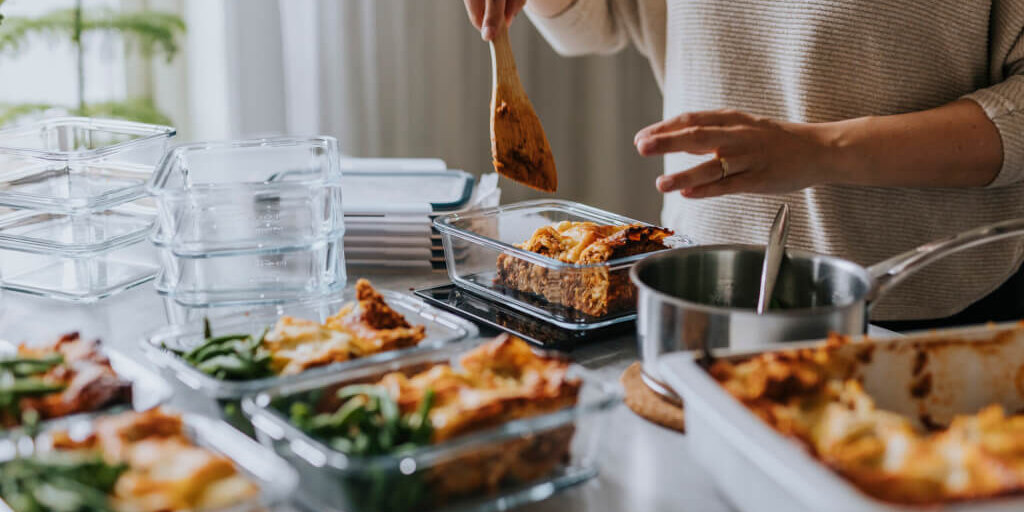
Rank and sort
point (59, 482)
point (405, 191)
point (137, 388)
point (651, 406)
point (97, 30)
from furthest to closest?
point (97, 30) < point (405, 191) < point (651, 406) < point (137, 388) < point (59, 482)

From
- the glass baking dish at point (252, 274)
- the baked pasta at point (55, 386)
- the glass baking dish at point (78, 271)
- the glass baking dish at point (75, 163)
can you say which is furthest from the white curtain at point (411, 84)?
the baked pasta at point (55, 386)

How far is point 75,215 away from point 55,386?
539 mm

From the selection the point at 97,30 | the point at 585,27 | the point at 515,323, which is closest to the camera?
the point at 515,323

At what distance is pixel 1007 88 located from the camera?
4.88ft

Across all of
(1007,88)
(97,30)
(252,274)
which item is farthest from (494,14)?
(97,30)

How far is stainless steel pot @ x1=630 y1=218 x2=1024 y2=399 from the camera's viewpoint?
3.05 ft

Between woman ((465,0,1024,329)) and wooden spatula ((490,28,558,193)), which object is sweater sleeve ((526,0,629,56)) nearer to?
woman ((465,0,1024,329))

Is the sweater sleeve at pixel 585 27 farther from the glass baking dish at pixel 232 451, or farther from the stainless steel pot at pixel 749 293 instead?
the glass baking dish at pixel 232 451

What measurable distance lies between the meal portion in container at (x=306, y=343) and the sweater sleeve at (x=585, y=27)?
109 centimetres

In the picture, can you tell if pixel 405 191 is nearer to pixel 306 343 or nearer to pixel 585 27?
pixel 585 27

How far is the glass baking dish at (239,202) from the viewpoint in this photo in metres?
1.25

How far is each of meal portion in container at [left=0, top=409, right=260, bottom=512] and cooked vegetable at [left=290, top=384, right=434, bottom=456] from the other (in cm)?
9

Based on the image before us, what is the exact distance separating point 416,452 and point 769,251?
0.53 meters

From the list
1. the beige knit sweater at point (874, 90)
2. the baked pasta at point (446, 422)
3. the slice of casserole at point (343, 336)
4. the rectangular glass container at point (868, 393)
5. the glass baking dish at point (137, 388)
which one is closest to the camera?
the rectangular glass container at point (868, 393)
